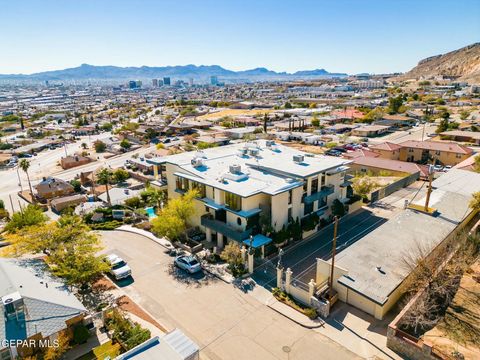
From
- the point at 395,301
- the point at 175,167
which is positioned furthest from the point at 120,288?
the point at 395,301

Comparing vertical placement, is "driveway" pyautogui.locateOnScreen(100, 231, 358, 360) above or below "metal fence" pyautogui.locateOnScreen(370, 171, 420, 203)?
below

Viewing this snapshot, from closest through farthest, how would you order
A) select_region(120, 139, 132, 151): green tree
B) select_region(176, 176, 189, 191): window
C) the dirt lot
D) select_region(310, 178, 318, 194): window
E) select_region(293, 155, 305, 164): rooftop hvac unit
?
the dirt lot < select_region(310, 178, 318, 194): window < select_region(176, 176, 189, 191): window < select_region(293, 155, 305, 164): rooftop hvac unit < select_region(120, 139, 132, 151): green tree

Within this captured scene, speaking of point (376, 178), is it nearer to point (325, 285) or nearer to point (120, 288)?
point (325, 285)

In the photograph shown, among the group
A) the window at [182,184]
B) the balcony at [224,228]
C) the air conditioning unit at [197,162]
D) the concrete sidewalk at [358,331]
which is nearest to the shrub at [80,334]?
the balcony at [224,228]

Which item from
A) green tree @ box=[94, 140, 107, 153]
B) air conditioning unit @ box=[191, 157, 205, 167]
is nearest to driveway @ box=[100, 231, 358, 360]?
air conditioning unit @ box=[191, 157, 205, 167]

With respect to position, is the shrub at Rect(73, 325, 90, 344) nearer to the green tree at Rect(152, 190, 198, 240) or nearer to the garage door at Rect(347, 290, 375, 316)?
the green tree at Rect(152, 190, 198, 240)

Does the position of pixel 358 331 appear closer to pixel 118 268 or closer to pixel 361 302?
pixel 361 302
